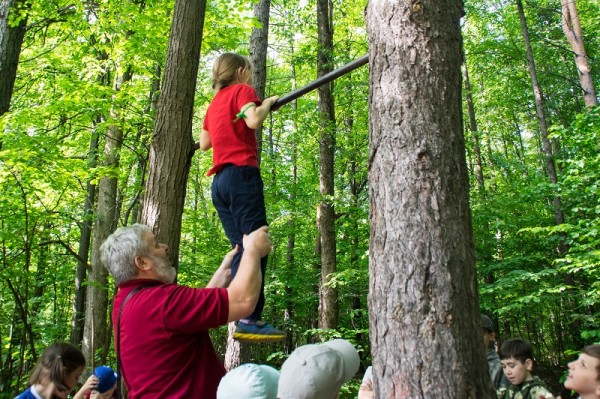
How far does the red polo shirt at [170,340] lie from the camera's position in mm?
1952

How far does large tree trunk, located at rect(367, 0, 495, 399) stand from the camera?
5.50ft

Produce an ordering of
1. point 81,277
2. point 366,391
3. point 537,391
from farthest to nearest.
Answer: point 81,277 < point 537,391 < point 366,391

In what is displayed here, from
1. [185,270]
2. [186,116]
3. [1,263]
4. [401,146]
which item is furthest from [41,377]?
[185,270]

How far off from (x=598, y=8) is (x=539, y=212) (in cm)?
682

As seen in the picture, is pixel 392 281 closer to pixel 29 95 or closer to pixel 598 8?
pixel 29 95

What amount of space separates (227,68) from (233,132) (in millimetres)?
487

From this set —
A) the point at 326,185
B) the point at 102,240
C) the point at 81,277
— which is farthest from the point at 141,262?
the point at 81,277

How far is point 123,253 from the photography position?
2.19 metres

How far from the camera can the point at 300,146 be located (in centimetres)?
1412

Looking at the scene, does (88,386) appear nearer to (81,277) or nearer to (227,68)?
(227,68)

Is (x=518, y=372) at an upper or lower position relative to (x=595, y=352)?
lower

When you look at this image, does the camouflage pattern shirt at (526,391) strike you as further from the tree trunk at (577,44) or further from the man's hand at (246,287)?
the tree trunk at (577,44)

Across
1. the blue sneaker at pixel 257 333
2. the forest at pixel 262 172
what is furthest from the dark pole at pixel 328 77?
the blue sneaker at pixel 257 333

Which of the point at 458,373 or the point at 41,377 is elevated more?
the point at 458,373
